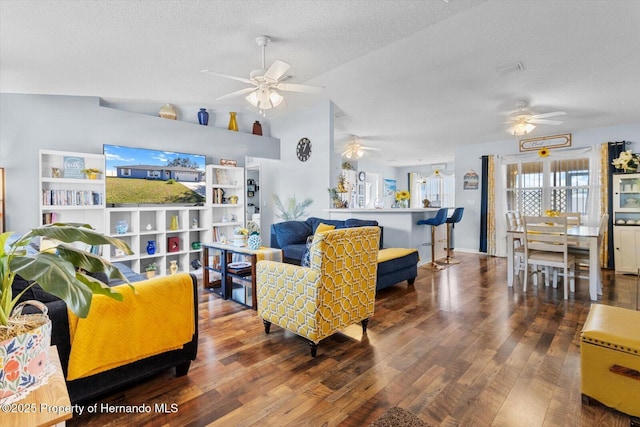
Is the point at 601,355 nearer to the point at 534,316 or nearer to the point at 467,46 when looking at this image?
the point at 534,316

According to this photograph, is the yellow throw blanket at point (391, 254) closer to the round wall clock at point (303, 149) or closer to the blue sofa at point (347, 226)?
the blue sofa at point (347, 226)

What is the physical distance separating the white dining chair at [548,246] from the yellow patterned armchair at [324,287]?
252 centimetres

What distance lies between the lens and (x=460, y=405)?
5.83ft

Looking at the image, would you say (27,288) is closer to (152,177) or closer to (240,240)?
(240,240)

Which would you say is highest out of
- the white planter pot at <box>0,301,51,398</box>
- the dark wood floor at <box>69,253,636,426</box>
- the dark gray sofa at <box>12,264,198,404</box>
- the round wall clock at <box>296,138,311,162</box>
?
the round wall clock at <box>296,138,311,162</box>

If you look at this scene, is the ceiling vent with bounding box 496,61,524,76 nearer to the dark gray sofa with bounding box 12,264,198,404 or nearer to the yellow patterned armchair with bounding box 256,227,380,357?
the yellow patterned armchair with bounding box 256,227,380,357

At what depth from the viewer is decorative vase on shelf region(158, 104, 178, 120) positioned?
17.0 ft

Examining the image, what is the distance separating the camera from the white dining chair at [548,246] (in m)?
3.70

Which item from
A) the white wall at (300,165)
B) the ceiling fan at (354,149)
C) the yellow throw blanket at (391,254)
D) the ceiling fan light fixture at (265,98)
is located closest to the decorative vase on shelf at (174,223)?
the white wall at (300,165)

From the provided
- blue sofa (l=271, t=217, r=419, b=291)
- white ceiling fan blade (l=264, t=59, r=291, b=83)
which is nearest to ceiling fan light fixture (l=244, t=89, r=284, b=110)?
white ceiling fan blade (l=264, t=59, r=291, b=83)

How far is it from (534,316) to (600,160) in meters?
4.50

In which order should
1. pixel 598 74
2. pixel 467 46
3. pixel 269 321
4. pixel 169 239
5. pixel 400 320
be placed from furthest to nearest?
pixel 169 239
pixel 598 74
pixel 467 46
pixel 400 320
pixel 269 321

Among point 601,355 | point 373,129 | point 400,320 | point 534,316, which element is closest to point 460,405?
point 601,355

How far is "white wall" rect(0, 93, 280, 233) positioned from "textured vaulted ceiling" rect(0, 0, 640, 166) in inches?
12.8
